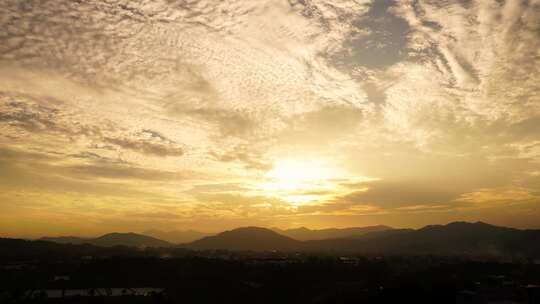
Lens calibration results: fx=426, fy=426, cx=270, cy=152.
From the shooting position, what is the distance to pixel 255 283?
330 feet

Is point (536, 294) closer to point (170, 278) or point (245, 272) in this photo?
point (245, 272)

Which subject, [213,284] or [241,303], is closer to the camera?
[241,303]

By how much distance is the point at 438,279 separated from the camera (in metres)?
90.0

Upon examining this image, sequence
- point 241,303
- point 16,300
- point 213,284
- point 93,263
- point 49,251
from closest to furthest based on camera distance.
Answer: point 16,300 → point 241,303 → point 213,284 → point 93,263 → point 49,251

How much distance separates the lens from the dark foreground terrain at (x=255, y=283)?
72.6 m

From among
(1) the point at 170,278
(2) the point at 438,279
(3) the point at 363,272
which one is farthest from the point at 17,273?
(2) the point at 438,279

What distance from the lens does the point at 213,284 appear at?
9894 cm

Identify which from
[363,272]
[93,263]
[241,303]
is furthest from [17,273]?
[363,272]

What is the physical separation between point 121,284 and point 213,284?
28820mm

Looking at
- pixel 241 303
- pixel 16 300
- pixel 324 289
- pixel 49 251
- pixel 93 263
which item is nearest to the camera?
pixel 16 300

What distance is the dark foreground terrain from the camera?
238 ft

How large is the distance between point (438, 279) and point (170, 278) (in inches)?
2617

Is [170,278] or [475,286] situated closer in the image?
[475,286]

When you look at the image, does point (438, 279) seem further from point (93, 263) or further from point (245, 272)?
point (93, 263)
